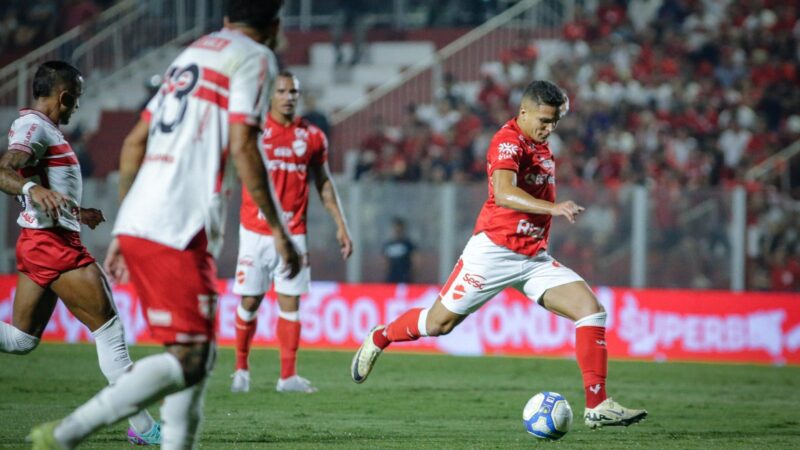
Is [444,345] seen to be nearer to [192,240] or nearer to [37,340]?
[37,340]

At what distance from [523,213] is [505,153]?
0.57 metres

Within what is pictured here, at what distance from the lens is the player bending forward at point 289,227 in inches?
430

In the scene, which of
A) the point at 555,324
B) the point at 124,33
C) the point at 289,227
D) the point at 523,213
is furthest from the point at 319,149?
the point at 124,33

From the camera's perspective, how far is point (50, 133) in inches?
292

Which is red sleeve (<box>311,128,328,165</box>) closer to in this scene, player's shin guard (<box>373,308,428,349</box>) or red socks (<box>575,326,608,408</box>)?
player's shin guard (<box>373,308,428,349</box>)

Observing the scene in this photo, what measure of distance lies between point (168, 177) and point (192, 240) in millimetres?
309

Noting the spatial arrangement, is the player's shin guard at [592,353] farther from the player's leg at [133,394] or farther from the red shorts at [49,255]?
the player's leg at [133,394]

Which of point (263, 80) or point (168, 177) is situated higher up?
point (263, 80)

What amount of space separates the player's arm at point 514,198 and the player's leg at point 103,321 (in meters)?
2.69

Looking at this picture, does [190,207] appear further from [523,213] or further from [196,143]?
[523,213]

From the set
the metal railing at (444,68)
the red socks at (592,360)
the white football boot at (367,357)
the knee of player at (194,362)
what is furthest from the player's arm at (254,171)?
the metal railing at (444,68)

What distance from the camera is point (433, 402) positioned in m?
10.5

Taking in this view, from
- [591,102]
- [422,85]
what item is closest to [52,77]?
[591,102]

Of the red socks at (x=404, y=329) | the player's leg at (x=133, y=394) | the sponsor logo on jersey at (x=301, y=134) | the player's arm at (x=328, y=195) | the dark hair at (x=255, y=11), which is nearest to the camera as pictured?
the player's leg at (x=133, y=394)
